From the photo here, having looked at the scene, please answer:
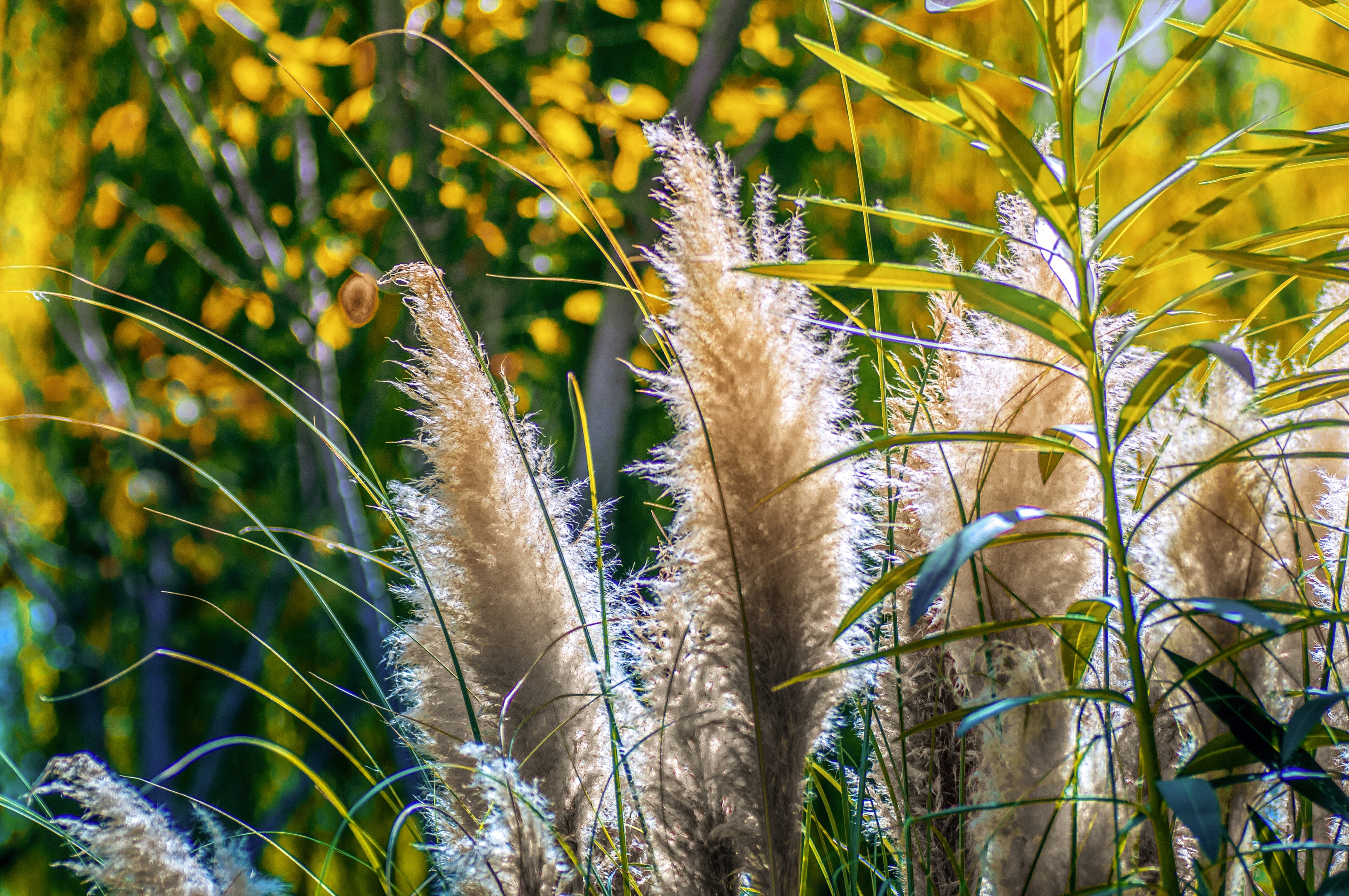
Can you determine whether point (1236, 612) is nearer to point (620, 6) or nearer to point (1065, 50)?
point (1065, 50)

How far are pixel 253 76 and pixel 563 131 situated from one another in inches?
31.9

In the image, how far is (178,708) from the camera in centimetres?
242

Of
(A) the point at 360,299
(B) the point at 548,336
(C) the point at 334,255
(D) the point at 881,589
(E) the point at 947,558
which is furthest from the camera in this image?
(B) the point at 548,336

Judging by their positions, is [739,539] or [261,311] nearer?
[739,539]

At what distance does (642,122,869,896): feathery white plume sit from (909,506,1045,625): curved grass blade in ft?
0.43

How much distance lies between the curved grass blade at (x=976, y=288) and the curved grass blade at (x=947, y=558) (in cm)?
10

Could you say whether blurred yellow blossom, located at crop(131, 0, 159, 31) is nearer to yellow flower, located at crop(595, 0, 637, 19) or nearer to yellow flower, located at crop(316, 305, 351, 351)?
yellow flower, located at crop(316, 305, 351, 351)

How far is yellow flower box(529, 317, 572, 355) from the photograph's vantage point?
6.66 ft

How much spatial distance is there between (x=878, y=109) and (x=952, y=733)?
1650 mm

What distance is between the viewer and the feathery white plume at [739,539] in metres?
0.47

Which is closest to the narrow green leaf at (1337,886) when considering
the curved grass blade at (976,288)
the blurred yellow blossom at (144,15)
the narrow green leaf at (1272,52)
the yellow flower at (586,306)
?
the curved grass blade at (976,288)

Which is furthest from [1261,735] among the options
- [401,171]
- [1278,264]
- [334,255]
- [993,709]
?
[334,255]

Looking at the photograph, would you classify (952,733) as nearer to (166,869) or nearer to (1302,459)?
(1302,459)

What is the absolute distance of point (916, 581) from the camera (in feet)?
1.20
